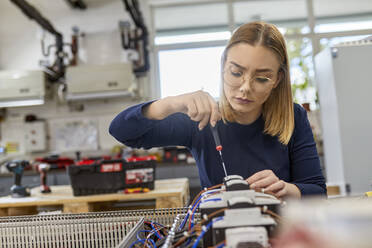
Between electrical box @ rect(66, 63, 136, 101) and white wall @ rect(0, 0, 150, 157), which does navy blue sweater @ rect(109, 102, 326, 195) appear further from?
white wall @ rect(0, 0, 150, 157)

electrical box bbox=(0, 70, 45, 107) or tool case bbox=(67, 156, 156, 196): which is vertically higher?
electrical box bbox=(0, 70, 45, 107)

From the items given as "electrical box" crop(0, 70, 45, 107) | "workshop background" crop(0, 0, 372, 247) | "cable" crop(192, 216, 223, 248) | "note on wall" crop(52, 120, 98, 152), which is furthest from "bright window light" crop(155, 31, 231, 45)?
"cable" crop(192, 216, 223, 248)

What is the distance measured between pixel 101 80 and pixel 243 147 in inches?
124

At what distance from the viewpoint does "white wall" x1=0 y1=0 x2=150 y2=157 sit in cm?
433

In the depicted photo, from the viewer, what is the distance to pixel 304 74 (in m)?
4.25

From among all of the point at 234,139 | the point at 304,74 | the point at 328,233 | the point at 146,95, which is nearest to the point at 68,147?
the point at 146,95

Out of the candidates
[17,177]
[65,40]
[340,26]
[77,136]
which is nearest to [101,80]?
[77,136]

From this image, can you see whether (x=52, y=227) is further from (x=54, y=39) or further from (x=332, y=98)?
(x=54, y=39)

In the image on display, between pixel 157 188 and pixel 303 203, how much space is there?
184cm

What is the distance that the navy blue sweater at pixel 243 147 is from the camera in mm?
1045

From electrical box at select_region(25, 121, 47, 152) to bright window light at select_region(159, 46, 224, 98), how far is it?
66.7 inches

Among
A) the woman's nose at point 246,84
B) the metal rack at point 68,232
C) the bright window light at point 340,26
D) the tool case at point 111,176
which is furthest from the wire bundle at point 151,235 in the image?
the bright window light at point 340,26

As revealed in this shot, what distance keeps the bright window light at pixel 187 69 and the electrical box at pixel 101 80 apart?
669mm

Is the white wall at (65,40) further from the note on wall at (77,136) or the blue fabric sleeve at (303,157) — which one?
the blue fabric sleeve at (303,157)
